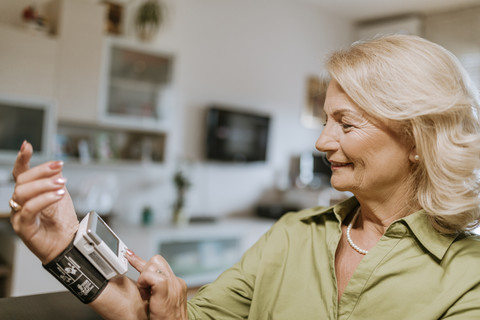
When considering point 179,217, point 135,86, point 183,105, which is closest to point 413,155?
point 135,86

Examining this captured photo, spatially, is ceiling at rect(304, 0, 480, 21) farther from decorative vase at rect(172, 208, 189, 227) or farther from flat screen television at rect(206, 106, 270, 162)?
decorative vase at rect(172, 208, 189, 227)

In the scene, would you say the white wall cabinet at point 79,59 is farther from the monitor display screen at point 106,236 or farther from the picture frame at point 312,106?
the picture frame at point 312,106

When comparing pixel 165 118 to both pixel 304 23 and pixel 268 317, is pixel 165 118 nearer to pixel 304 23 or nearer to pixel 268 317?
pixel 304 23

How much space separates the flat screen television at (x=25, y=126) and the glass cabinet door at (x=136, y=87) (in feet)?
1.38

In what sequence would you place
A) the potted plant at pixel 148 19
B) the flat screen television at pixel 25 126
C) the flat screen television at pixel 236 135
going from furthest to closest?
the flat screen television at pixel 236 135
the potted plant at pixel 148 19
the flat screen television at pixel 25 126

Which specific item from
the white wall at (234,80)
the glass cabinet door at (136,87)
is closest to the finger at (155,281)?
the glass cabinet door at (136,87)

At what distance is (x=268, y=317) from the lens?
107 cm

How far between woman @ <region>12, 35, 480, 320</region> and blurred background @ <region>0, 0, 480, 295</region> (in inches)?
83.6

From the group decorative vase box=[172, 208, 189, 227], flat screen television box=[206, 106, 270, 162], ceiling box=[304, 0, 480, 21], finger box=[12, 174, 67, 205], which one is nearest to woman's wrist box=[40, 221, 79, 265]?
finger box=[12, 174, 67, 205]

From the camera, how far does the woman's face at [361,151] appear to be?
3.42 feet

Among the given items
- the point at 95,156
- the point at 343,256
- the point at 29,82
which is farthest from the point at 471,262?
the point at 95,156

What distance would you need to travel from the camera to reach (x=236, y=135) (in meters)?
4.36

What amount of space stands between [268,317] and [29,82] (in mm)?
2416

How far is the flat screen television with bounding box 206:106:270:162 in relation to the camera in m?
4.14
